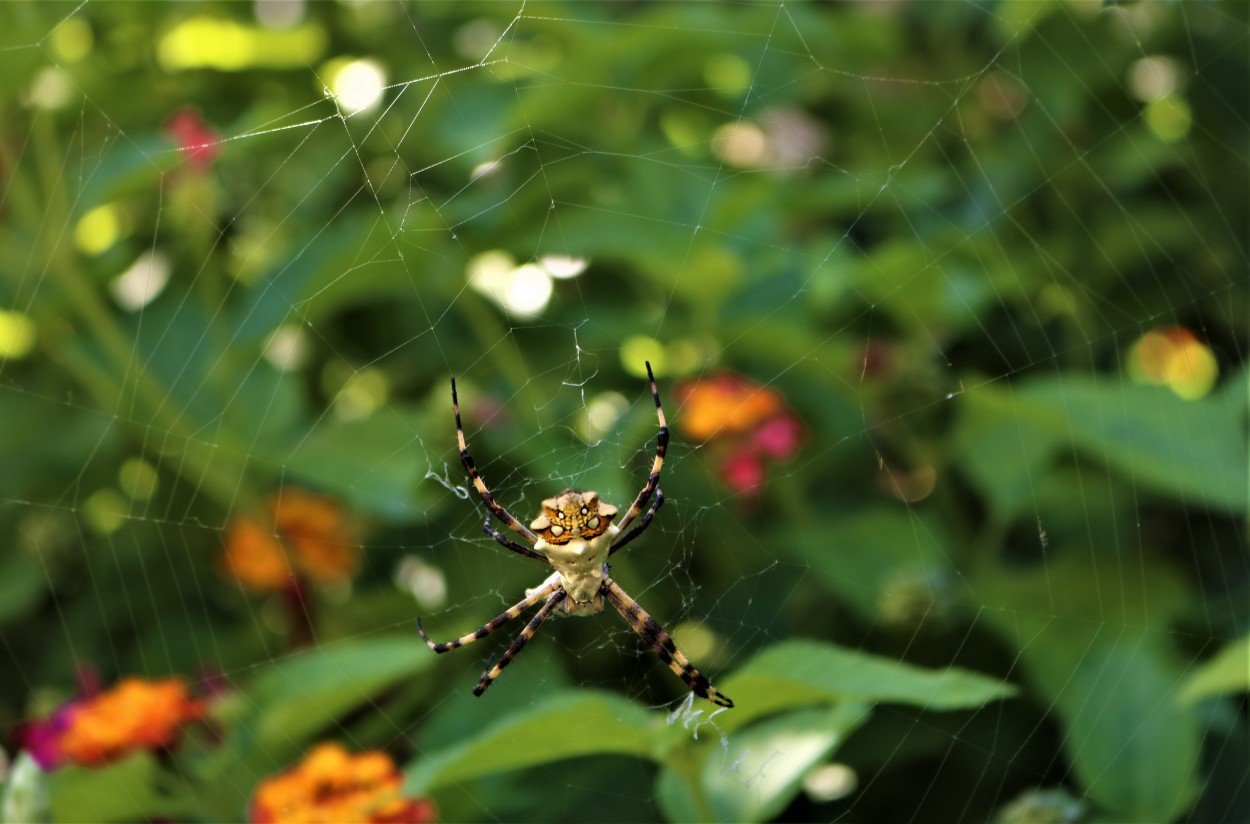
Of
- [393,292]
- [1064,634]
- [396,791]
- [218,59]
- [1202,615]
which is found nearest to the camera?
[396,791]

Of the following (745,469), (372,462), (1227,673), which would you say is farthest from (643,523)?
(1227,673)

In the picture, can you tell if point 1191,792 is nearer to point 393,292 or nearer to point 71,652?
point 393,292

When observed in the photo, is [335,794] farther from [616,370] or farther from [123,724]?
[616,370]

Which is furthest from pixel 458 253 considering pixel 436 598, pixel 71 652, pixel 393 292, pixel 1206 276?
pixel 1206 276

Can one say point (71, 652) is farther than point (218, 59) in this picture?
No

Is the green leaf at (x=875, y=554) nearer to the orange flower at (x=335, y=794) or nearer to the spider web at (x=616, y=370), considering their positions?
the spider web at (x=616, y=370)
